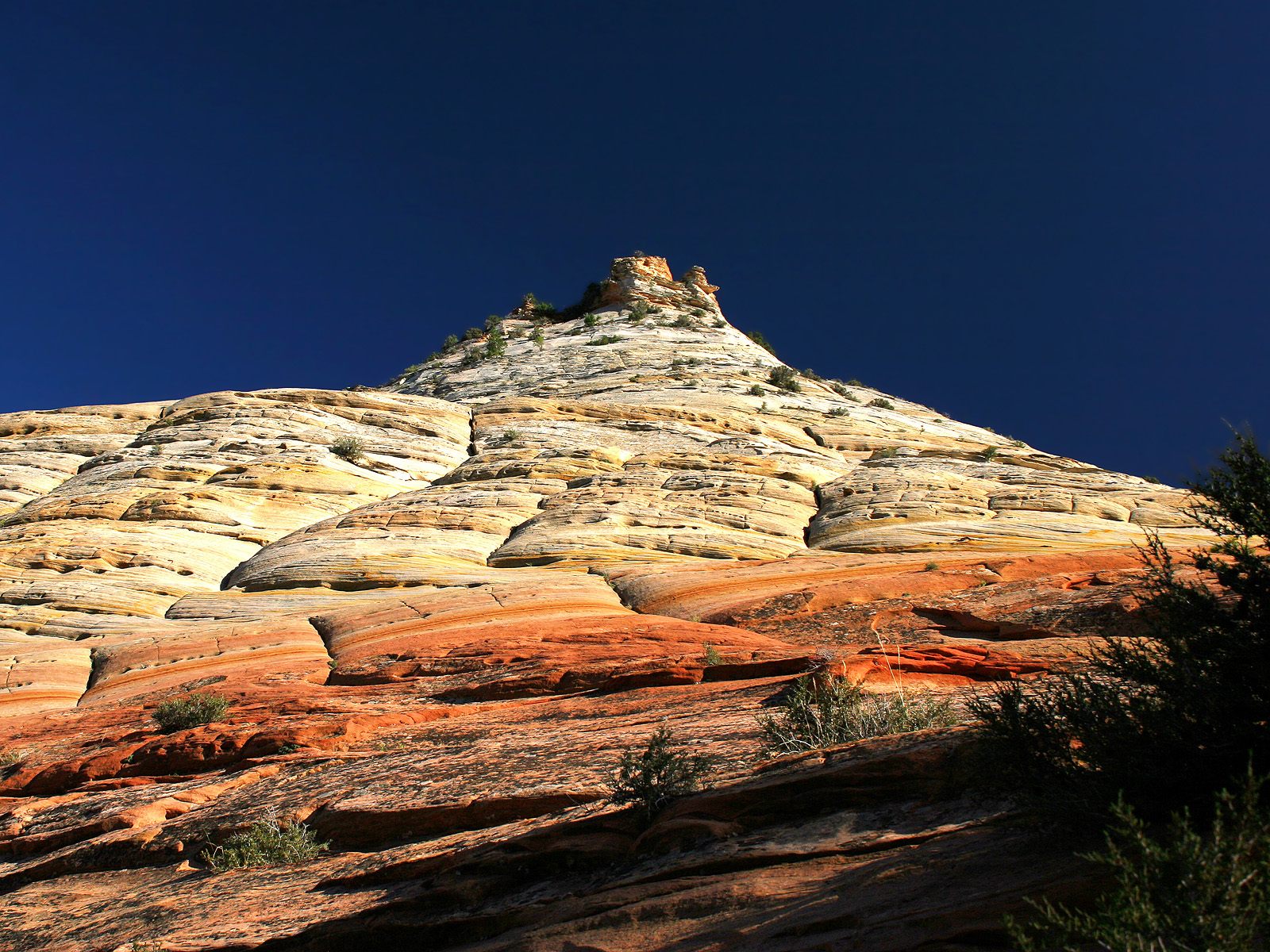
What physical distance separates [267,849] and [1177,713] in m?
6.95

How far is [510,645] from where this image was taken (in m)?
13.1

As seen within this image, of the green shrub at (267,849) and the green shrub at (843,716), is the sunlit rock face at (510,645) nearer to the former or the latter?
the green shrub at (267,849)

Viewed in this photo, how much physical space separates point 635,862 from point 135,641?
14.4 metres

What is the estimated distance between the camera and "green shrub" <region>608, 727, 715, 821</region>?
5891 mm

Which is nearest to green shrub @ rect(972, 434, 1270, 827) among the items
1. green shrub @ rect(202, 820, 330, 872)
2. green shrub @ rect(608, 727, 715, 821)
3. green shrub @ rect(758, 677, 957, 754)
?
green shrub @ rect(758, 677, 957, 754)

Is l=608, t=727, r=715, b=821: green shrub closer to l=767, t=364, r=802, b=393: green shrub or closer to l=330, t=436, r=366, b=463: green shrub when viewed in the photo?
l=330, t=436, r=366, b=463: green shrub

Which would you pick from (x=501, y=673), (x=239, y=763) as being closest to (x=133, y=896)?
(x=239, y=763)

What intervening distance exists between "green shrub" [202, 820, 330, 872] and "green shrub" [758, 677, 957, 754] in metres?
4.07

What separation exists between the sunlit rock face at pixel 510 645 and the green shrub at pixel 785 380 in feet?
17.0

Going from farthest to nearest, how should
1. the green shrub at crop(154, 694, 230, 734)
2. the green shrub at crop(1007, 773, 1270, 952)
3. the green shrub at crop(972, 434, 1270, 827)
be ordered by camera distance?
the green shrub at crop(154, 694, 230, 734) < the green shrub at crop(972, 434, 1270, 827) < the green shrub at crop(1007, 773, 1270, 952)

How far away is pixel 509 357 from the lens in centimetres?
5244

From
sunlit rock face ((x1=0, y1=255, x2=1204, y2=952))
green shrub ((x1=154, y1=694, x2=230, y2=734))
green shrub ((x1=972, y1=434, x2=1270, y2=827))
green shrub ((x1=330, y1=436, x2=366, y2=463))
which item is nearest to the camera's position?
green shrub ((x1=972, y1=434, x2=1270, y2=827))

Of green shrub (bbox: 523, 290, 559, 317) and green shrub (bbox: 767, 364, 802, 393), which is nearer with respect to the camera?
green shrub (bbox: 767, 364, 802, 393)

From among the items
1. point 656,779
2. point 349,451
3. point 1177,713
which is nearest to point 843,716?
point 656,779
